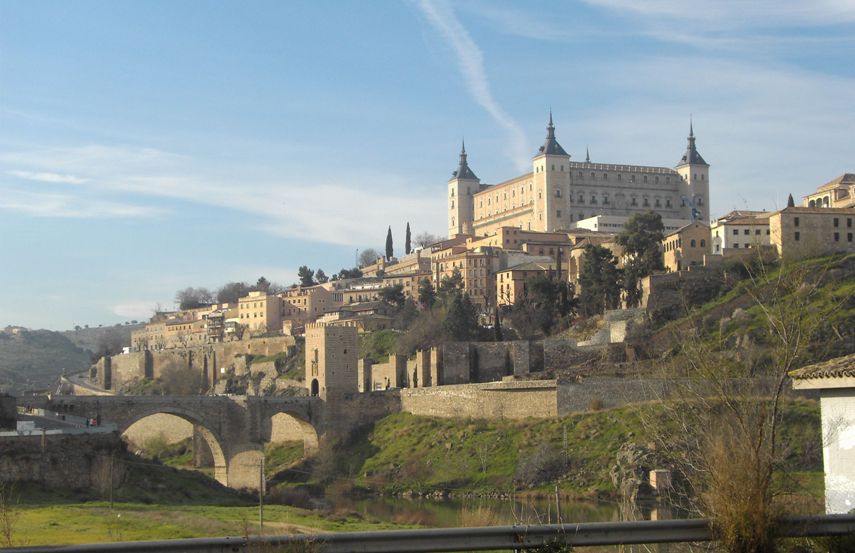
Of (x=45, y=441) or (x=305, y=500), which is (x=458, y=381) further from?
(x=45, y=441)

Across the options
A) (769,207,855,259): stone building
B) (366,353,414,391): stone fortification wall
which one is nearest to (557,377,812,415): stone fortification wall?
(366,353,414,391): stone fortification wall

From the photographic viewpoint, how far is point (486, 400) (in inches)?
2391

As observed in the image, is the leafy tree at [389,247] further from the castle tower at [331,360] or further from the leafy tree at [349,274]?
the castle tower at [331,360]

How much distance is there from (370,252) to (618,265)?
279 feet

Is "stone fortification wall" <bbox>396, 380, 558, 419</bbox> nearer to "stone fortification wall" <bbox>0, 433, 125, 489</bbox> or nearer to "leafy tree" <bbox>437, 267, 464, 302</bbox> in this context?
"stone fortification wall" <bbox>0, 433, 125, 489</bbox>

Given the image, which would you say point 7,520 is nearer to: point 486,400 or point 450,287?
point 486,400

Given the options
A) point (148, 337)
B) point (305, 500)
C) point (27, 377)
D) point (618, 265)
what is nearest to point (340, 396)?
point (305, 500)

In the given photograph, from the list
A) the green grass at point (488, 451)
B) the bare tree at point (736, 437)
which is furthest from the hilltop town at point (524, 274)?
the bare tree at point (736, 437)

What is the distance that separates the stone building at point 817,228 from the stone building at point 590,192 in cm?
4501

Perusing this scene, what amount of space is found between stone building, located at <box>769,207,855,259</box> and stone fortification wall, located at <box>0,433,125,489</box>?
4307 centimetres

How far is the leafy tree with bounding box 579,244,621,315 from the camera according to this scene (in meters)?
73.2

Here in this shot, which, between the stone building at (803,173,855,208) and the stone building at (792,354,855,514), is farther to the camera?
the stone building at (803,173,855,208)

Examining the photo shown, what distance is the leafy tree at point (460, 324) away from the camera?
75375 mm

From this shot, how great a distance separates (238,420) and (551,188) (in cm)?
6081
